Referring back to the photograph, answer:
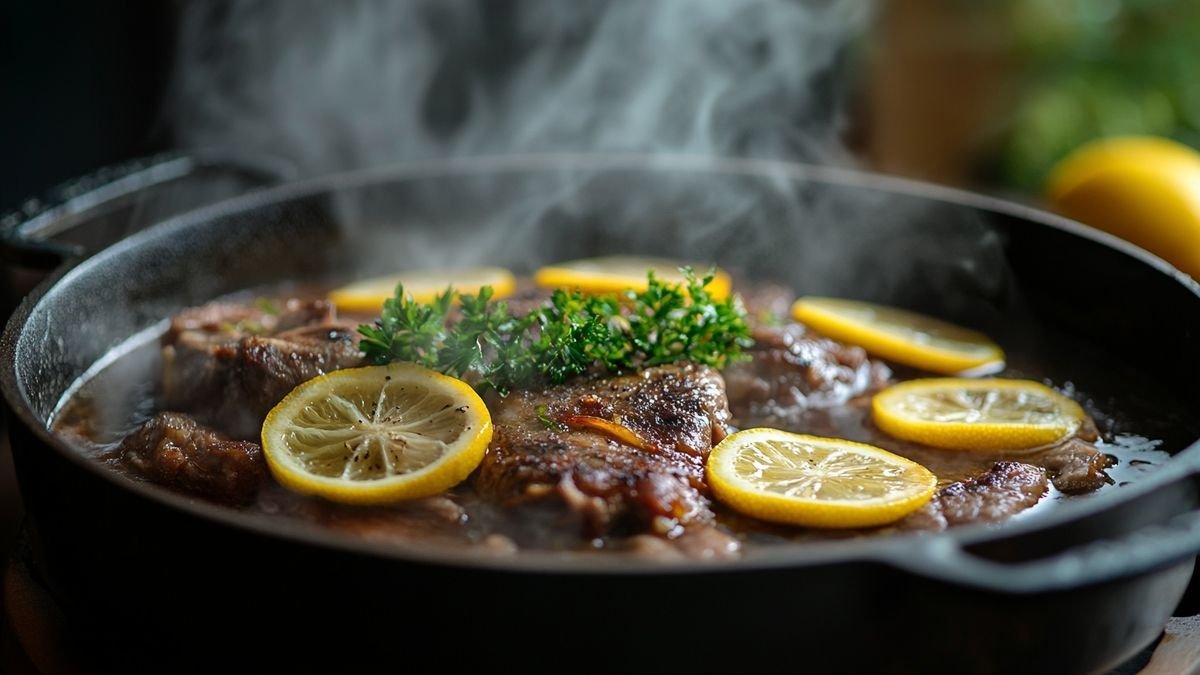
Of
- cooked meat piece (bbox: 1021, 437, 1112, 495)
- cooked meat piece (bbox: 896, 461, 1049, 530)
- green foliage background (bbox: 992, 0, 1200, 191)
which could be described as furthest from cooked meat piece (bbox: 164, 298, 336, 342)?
green foliage background (bbox: 992, 0, 1200, 191)

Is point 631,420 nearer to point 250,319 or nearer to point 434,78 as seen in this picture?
point 250,319

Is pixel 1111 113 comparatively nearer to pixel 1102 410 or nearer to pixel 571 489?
pixel 1102 410

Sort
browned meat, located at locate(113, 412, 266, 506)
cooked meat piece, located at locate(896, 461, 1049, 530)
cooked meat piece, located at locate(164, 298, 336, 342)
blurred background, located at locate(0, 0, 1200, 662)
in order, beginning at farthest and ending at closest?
blurred background, located at locate(0, 0, 1200, 662)
cooked meat piece, located at locate(164, 298, 336, 342)
browned meat, located at locate(113, 412, 266, 506)
cooked meat piece, located at locate(896, 461, 1049, 530)

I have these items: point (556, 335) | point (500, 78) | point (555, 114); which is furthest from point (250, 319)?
point (500, 78)

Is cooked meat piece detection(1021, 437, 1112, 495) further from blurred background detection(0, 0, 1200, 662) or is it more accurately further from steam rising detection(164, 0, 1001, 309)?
blurred background detection(0, 0, 1200, 662)

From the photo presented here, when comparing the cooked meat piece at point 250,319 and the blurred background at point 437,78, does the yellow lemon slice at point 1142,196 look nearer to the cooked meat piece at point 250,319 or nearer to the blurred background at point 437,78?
the blurred background at point 437,78
